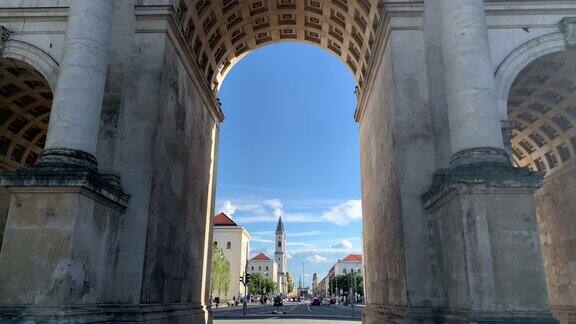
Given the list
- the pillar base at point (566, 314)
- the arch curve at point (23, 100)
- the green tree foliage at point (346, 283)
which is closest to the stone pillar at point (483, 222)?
the pillar base at point (566, 314)

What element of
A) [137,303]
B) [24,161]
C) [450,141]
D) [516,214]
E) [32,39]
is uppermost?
[32,39]

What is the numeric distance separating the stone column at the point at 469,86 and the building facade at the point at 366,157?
0.05 m

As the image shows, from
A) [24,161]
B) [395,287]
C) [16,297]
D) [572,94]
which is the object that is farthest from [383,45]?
[24,161]

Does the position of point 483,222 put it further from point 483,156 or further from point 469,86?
point 469,86

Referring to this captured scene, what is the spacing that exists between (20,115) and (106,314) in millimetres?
14397

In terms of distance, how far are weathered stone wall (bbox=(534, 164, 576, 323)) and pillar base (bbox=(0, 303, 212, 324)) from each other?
17394 millimetres

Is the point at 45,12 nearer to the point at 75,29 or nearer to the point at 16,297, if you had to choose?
the point at 75,29

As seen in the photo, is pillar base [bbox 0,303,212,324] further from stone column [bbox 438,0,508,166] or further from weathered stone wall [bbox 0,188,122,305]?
stone column [bbox 438,0,508,166]

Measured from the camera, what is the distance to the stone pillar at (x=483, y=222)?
12.6m

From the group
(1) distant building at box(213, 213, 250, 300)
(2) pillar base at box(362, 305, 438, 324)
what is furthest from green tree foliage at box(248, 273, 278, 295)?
(2) pillar base at box(362, 305, 438, 324)

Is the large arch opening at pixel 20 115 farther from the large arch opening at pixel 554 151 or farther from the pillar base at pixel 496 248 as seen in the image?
the large arch opening at pixel 554 151

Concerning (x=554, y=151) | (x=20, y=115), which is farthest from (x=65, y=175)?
(x=554, y=151)

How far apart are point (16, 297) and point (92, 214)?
2.90 metres

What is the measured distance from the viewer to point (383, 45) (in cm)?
2053
